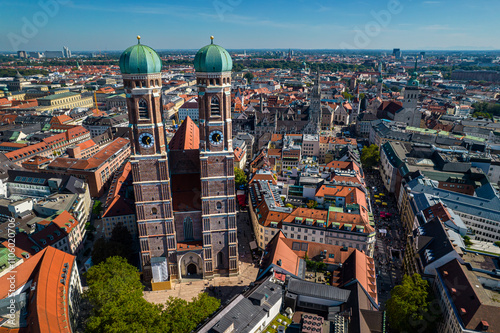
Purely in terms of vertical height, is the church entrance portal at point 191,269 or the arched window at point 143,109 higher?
the arched window at point 143,109

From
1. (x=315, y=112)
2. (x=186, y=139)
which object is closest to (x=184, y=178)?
(x=186, y=139)

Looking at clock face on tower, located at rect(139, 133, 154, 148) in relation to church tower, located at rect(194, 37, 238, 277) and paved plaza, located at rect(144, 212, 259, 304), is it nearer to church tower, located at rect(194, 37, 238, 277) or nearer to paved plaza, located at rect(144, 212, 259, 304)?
church tower, located at rect(194, 37, 238, 277)

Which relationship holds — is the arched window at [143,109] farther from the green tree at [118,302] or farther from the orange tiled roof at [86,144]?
the orange tiled roof at [86,144]

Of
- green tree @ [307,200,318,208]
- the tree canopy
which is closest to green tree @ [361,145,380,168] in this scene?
green tree @ [307,200,318,208]

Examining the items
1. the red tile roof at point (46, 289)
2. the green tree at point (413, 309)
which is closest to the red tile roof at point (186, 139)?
the red tile roof at point (46, 289)

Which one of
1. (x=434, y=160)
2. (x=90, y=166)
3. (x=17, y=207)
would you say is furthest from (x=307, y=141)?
(x=17, y=207)

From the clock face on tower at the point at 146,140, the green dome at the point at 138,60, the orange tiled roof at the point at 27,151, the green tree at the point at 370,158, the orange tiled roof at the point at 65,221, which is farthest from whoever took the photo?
the green tree at the point at 370,158

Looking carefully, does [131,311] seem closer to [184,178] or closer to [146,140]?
[184,178]

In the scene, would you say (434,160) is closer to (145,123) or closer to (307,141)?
(307,141)
